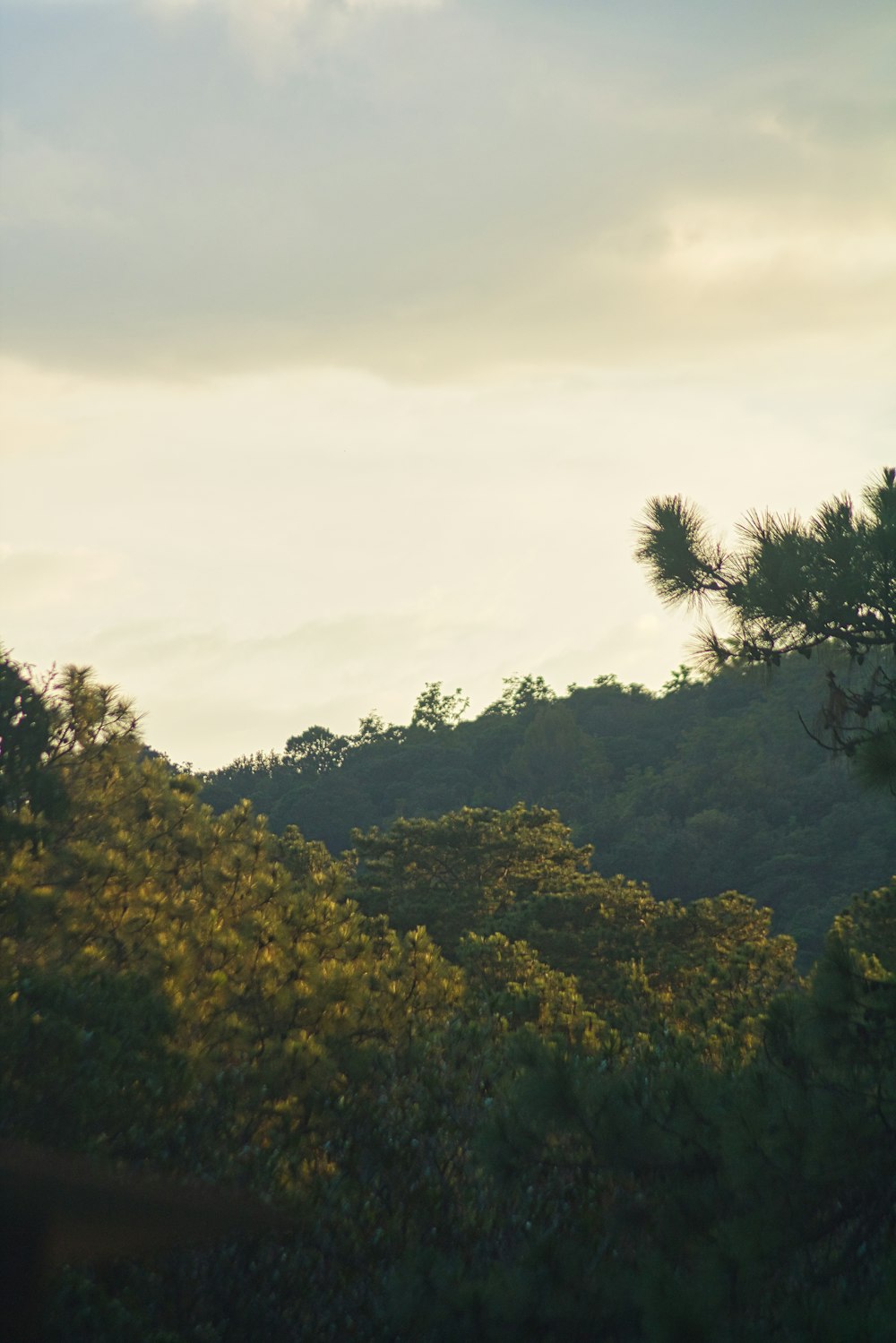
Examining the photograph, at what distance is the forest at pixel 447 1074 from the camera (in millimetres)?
6301

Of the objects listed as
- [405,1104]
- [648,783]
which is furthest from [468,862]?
[648,783]

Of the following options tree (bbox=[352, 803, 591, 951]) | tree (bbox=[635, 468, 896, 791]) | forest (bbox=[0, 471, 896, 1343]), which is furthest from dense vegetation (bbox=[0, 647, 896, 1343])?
tree (bbox=[352, 803, 591, 951])

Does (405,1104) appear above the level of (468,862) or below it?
below

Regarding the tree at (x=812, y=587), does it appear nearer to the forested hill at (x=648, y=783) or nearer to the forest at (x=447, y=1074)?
the forest at (x=447, y=1074)

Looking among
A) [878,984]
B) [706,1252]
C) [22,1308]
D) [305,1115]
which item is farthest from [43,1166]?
[878,984]

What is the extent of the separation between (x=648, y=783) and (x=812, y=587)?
3927 cm

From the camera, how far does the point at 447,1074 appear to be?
31.8 ft

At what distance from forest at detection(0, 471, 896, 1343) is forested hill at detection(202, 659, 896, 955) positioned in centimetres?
2177

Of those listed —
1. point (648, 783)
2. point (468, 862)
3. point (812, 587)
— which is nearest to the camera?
point (812, 587)

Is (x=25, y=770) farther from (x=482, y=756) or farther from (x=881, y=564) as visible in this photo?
(x=482, y=756)

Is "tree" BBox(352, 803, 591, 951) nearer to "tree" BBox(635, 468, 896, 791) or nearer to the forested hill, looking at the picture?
the forested hill

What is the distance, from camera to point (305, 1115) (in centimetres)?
908

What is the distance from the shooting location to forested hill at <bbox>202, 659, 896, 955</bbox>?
1513 inches

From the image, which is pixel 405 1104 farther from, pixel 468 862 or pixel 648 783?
pixel 648 783
